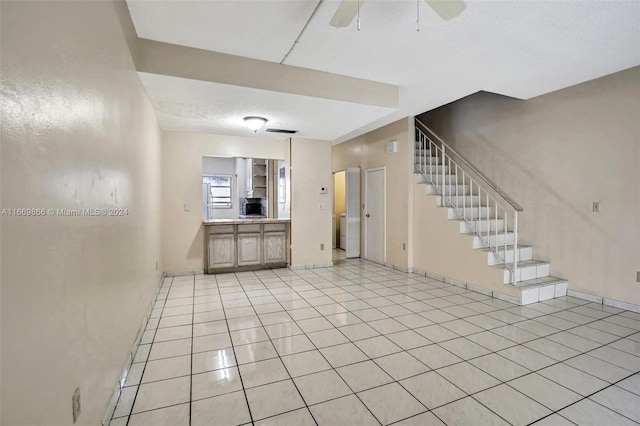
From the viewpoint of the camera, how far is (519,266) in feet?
13.8

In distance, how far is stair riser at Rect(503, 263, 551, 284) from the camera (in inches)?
160

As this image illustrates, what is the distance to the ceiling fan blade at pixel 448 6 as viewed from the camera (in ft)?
6.23

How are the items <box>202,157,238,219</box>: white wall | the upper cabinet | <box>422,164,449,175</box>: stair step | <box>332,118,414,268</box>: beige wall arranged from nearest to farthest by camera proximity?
<box>332,118,414,268</box>: beige wall → <box>422,164,449,175</box>: stair step → the upper cabinet → <box>202,157,238,219</box>: white wall

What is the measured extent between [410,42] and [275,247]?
4127 mm

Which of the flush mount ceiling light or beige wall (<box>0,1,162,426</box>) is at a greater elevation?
the flush mount ceiling light

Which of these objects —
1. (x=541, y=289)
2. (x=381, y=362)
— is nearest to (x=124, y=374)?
(x=381, y=362)

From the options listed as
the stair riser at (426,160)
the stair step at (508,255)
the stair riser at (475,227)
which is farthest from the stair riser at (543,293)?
the stair riser at (426,160)

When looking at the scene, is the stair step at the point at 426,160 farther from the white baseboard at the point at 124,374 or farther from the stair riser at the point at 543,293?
the white baseboard at the point at 124,374

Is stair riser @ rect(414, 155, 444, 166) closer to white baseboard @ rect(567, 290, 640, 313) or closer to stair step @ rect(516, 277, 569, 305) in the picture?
stair step @ rect(516, 277, 569, 305)

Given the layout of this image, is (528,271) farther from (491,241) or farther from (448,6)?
(448,6)

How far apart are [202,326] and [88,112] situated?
2376 millimetres

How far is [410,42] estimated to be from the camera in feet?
9.34

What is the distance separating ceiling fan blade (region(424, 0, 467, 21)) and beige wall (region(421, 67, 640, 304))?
312 centimetres

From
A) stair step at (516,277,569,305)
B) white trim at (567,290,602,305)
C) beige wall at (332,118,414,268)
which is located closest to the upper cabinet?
beige wall at (332,118,414,268)
